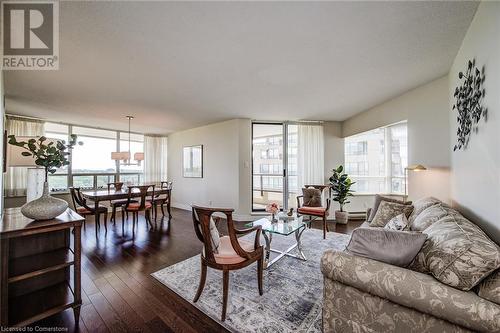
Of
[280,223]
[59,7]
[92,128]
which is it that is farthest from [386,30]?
[92,128]

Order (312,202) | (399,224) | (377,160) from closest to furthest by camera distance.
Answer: (399,224) < (312,202) < (377,160)

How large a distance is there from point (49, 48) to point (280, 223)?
3269 millimetres

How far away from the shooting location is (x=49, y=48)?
2.03m

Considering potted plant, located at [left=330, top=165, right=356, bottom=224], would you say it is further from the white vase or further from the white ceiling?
the white vase

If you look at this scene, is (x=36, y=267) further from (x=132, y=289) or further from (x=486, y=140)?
(x=486, y=140)

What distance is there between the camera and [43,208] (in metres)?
1.63

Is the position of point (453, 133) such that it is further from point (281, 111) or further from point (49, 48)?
point (49, 48)

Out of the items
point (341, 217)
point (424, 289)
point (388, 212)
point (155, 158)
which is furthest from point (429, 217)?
point (155, 158)

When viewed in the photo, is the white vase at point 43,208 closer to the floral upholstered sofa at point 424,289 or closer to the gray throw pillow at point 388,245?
the floral upholstered sofa at point 424,289

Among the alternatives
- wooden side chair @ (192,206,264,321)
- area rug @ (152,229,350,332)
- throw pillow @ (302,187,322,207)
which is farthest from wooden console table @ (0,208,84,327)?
throw pillow @ (302,187,322,207)

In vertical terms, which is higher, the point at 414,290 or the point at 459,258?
the point at 459,258

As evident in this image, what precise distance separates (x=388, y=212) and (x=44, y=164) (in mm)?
3880

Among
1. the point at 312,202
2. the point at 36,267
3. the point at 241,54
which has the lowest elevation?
the point at 36,267

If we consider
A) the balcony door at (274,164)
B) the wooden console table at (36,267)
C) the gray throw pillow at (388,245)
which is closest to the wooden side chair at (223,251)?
the gray throw pillow at (388,245)
